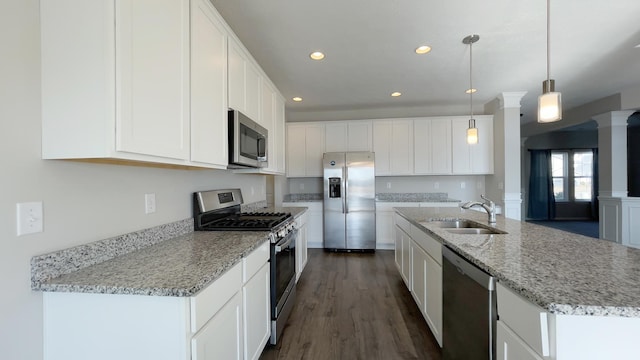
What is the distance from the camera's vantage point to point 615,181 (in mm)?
4445

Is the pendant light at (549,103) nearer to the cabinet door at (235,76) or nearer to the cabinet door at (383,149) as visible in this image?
the cabinet door at (235,76)

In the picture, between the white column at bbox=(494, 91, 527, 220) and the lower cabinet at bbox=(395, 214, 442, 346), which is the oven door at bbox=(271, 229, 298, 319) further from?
the white column at bbox=(494, 91, 527, 220)

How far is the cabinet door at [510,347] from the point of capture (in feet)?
3.05

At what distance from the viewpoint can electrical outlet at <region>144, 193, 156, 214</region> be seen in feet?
5.23

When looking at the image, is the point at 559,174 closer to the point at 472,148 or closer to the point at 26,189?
the point at 472,148

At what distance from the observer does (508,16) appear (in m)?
2.25

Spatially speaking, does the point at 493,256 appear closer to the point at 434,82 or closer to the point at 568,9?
the point at 568,9

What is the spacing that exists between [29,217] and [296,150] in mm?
4162

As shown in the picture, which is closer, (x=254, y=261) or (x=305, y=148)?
(x=254, y=261)

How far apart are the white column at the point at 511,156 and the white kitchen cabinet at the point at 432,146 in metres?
0.82

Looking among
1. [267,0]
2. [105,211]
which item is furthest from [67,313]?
[267,0]

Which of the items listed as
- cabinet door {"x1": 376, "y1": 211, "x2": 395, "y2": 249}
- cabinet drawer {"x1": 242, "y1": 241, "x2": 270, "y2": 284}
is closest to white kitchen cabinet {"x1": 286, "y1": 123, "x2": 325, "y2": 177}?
cabinet door {"x1": 376, "y1": 211, "x2": 395, "y2": 249}

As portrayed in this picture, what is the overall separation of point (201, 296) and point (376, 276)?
110 inches

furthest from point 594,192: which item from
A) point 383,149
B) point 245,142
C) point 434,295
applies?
point 245,142
